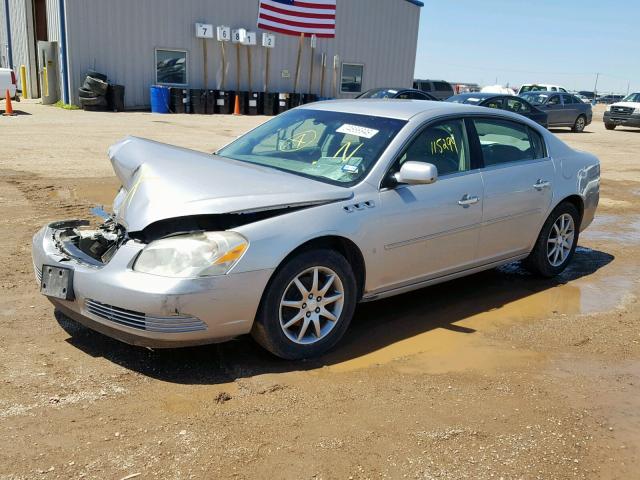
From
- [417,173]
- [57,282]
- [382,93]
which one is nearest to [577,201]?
[417,173]

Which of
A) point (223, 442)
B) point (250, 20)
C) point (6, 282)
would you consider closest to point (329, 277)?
point (223, 442)

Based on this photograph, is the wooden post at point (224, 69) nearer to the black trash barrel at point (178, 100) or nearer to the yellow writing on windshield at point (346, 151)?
the black trash barrel at point (178, 100)

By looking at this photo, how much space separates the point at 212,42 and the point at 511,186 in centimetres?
2205

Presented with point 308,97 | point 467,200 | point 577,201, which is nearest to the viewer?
point 467,200

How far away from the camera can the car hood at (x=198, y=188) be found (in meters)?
3.63

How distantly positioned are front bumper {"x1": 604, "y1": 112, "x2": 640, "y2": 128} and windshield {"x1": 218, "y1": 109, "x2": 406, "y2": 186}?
2655 cm

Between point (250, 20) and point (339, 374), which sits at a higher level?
point (250, 20)

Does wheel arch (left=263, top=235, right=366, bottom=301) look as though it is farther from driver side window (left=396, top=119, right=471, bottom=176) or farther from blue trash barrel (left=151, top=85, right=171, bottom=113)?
blue trash barrel (left=151, top=85, right=171, bottom=113)

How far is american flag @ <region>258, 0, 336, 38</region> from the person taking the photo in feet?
85.1

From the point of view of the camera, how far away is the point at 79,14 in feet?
70.6

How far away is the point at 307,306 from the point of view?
12.8ft

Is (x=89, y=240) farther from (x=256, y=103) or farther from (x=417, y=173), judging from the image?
(x=256, y=103)

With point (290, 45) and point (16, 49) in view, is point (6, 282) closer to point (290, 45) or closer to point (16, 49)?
point (290, 45)

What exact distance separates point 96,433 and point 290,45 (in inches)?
1019
